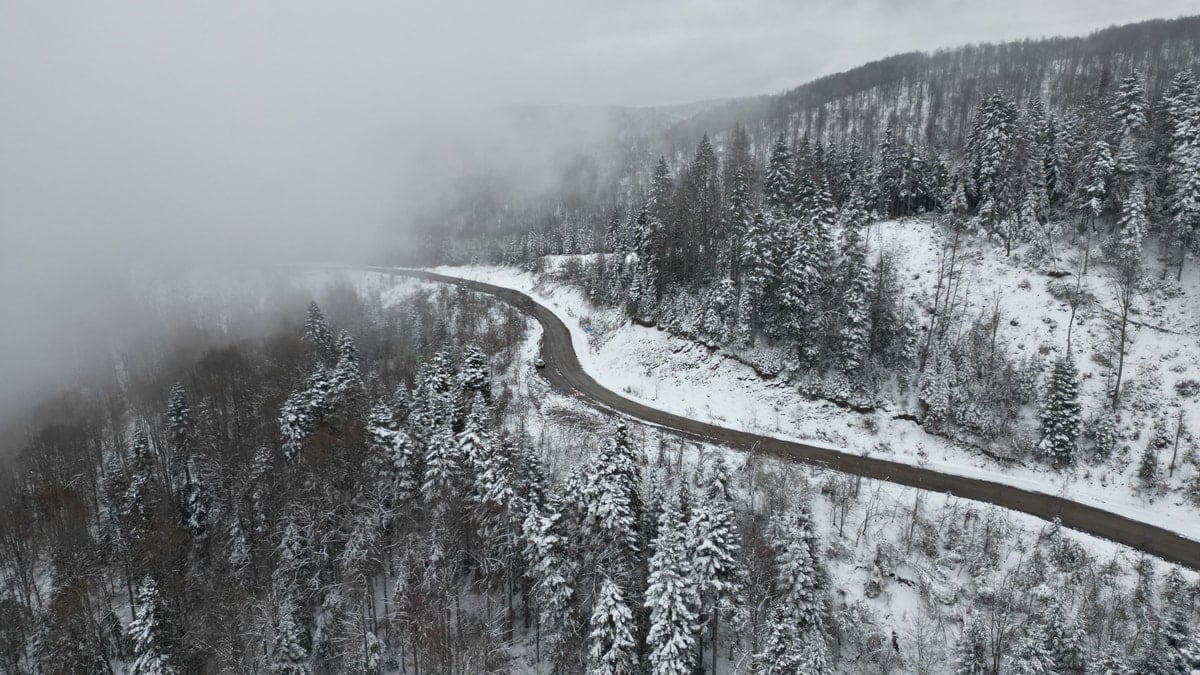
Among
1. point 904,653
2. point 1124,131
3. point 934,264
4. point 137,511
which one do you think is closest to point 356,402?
point 137,511

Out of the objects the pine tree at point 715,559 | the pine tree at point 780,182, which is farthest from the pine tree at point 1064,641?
the pine tree at point 780,182

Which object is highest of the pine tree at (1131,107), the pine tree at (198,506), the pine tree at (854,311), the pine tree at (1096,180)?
the pine tree at (1131,107)

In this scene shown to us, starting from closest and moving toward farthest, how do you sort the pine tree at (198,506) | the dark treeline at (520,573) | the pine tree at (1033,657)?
the pine tree at (1033,657), the dark treeline at (520,573), the pine tree at (198,506)

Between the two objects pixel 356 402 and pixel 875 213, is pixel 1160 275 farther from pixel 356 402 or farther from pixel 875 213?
pixel 356 402

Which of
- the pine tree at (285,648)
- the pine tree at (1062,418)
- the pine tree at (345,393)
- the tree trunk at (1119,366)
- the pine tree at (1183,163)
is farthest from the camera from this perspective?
the pine tree at (345,393)

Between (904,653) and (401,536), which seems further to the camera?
(401,536)

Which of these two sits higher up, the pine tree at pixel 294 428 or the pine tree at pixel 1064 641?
the pine tree at pixel 294 428

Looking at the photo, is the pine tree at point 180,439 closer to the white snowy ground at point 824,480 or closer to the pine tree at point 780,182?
the white snowy ground at point 824,480
